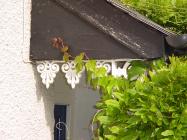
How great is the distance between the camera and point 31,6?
17.6 ft

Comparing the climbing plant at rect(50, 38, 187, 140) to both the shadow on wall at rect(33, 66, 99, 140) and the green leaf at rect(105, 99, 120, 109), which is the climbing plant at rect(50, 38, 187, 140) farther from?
the shadow on wall at rect(33, 66, 99, 140)

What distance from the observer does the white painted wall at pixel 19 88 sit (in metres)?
5.02

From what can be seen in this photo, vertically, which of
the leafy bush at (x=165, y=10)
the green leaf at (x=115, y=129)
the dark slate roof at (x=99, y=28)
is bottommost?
the green leaf at (x=115, y=129)

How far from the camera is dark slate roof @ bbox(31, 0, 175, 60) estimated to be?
469cm

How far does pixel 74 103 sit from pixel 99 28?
83.2 inches

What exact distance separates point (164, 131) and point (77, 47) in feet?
5.46

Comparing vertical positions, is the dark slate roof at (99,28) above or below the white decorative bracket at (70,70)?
above

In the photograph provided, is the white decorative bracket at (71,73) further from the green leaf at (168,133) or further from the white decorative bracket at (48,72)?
A: the green leaf at (168,133)

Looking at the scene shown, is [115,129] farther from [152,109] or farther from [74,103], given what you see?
[74,103]

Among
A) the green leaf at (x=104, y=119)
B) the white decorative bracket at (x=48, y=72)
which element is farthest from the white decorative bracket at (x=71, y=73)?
the green leaf at (x=104, y=119)

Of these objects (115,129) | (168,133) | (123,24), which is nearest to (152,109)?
(168,133)

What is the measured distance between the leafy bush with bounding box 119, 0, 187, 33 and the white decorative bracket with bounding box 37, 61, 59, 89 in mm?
2268

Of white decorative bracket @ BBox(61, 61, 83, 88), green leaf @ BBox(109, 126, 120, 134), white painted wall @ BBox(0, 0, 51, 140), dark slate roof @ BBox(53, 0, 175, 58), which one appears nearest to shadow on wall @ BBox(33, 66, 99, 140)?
white painted wall @ BBox(0, 0, 51, 140)

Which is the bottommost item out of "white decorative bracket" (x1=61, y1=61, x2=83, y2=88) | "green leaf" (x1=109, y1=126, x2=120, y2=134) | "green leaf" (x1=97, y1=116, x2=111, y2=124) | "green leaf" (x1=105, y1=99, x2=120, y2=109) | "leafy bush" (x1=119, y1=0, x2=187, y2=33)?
"green leaf" (x1=109, y1=126, x2=120, y2=134)
